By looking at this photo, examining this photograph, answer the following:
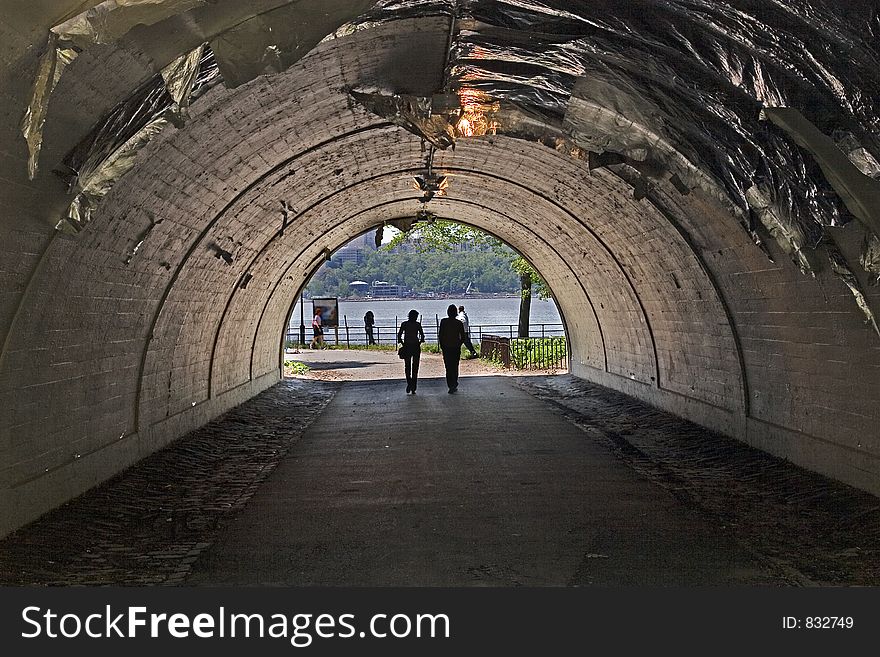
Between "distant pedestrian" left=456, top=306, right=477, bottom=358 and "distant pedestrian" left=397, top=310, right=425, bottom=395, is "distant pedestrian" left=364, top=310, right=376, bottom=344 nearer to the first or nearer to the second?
"distant pedestrian" left=456, top=306, right=477, bottom=358

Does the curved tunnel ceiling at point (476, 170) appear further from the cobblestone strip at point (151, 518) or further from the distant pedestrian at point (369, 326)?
the distant pedestrian at point (369, 326)

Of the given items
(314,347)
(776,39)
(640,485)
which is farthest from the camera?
(314,347)

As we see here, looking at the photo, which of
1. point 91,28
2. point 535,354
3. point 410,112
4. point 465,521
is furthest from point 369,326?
point 91,28

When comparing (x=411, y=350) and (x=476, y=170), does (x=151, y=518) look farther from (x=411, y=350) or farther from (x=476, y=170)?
(x=411, y=350)

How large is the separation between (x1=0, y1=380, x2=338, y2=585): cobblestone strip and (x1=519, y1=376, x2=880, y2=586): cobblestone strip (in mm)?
3948

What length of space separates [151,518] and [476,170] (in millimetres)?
8790

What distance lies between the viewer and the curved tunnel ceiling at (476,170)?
647 centimetres

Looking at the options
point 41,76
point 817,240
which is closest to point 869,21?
point 817,240

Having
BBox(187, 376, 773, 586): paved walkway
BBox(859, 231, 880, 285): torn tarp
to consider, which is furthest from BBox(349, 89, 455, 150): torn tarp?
BBox(859, 231, 880, 285): torn tarp

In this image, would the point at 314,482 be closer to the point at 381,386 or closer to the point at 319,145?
the point at 319,145

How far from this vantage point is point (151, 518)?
8.88 metres

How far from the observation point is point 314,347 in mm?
40688

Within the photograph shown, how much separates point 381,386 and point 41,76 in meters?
17.8

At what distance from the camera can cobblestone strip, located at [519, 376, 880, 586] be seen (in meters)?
7.12
